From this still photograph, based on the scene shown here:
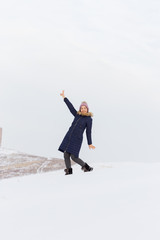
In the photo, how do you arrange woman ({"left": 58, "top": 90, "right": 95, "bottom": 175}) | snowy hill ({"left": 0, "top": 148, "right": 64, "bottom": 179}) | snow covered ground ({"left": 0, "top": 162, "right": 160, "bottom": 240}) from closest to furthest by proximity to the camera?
1. snow covered ground ({"left": 0, "top": 162, "right": 160, "bottom": 240})
2. woman ({"left": 58, "top": 90, "right": 95, "bottom": 175})
3. snowy hill ({"left": 0, "top": 148, "right": 64, "bottom": 179})

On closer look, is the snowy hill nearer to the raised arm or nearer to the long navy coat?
the long navy coat

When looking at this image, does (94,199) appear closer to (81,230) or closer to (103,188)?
(103,188)

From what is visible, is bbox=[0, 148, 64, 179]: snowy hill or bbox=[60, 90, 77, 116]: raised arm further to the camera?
bbox=[0, 148, 64, 179]: snowy hill

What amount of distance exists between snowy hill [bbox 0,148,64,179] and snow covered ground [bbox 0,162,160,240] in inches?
84.4

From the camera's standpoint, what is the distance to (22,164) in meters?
8.17

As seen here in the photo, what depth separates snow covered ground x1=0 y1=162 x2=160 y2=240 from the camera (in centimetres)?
308

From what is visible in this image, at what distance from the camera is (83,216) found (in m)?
3.45

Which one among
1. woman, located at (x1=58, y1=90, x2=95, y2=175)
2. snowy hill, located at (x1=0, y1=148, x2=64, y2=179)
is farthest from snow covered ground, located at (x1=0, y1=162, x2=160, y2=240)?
snowy hill, located at (x1=0, y1=148, x2=64, y2=179)

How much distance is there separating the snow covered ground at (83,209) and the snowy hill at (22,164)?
214 cm

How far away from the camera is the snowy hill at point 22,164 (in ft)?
24.4

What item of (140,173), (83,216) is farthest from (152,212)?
(140,173)

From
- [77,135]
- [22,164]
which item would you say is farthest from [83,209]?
[22,164]

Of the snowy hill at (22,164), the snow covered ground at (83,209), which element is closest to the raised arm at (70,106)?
the snow covered ground at (83,209)

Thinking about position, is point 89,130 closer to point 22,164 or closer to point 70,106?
point 70,106
